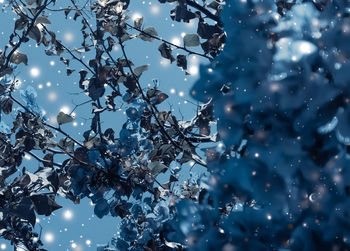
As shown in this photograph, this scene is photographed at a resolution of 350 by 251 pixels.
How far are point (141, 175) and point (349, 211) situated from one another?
1.00 meters

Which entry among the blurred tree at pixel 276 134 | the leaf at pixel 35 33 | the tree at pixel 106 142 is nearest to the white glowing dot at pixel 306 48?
the blurred tree at pixel 276 134

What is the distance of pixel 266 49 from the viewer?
2.03ft

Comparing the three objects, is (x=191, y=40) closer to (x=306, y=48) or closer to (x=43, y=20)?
(x=43, y=20)

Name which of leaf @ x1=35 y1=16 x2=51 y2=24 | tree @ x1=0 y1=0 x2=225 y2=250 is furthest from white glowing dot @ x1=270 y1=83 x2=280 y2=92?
leaf @ x1=35 y1=16 x2=51 y2=24

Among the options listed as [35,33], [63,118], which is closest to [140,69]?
[63,118]

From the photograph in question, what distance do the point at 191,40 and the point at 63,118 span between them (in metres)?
0.56

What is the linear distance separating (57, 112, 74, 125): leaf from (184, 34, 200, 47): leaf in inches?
20.6

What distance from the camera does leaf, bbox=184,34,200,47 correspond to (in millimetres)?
1646

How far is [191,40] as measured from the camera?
1660mm

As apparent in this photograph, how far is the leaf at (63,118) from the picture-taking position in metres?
1.52

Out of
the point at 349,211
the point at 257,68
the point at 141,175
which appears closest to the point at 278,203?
the point at 349,211

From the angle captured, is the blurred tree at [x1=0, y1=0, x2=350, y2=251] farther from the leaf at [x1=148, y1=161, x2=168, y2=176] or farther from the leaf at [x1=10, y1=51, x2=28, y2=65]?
the leaf at [x1=10, y1=51, x2=28, y2=65]

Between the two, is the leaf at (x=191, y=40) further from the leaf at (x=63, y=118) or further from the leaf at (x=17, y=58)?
the leaf at (x=17, y=58)

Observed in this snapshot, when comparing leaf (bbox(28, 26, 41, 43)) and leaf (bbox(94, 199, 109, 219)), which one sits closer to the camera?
leaf (bbox(94, 199, 109, 219))
